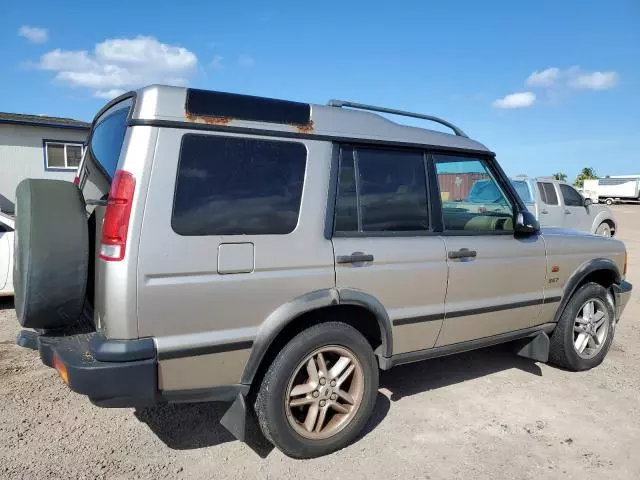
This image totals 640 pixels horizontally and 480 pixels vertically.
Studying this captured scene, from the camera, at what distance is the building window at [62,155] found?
1666cm

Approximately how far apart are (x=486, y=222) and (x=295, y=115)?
70.6 inches

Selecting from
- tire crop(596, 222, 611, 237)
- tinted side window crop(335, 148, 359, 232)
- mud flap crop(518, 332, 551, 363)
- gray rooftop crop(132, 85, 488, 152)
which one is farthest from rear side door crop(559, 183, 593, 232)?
tinted side window crop(335, 148, 359, 232)

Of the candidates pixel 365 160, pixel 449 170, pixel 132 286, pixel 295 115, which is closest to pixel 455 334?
pixel 449 170

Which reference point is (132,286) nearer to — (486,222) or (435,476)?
(435,476)

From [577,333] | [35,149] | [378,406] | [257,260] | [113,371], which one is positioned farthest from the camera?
[35,149]

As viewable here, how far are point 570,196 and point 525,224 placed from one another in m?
9.42

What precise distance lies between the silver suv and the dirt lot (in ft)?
1.00

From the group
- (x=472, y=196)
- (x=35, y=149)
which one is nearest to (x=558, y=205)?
(x=472, y=196)

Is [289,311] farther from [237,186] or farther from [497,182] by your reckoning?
[497,182]

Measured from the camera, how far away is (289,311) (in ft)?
9.05

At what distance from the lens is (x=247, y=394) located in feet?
9.33

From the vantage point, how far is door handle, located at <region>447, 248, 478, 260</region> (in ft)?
11.3

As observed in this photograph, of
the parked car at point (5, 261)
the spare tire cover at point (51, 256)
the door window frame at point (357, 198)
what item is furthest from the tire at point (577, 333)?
the parked car at point (5, 261)

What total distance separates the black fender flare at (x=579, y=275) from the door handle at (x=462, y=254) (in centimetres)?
126
